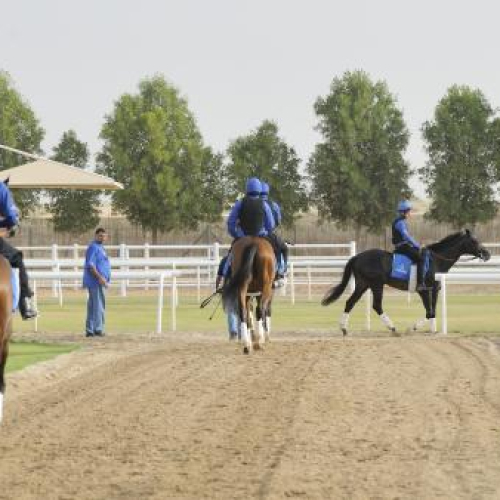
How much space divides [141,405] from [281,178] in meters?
41.5

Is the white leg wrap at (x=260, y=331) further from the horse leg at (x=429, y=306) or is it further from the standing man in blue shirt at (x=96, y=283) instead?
the horse leg at (x=429, y=306)

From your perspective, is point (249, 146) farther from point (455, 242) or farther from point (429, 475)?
point (429, 475)

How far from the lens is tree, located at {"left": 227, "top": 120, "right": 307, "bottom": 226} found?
5100 centimetres

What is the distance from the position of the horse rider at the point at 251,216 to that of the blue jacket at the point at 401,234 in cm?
399

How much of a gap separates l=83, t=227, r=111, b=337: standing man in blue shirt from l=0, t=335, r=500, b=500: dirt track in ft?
15.0

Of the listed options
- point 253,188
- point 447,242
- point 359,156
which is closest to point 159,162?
point 359,156

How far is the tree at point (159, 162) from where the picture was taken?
166ft

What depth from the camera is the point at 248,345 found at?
1465cm

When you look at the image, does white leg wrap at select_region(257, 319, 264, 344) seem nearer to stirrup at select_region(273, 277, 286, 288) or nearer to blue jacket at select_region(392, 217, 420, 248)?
stirrup at select_region(273, 277, 286, 288)

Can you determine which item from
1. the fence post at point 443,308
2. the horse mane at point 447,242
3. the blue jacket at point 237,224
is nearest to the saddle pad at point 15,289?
the blue jacket at point 237,224

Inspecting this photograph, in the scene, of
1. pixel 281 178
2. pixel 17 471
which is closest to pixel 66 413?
pixel 17 471

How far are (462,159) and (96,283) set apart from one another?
33117 millimetres

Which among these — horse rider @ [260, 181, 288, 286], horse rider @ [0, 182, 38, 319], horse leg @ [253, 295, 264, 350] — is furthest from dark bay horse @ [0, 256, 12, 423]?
horse rider @ [260, 181, 288, 286]

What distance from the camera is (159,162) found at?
169ft
